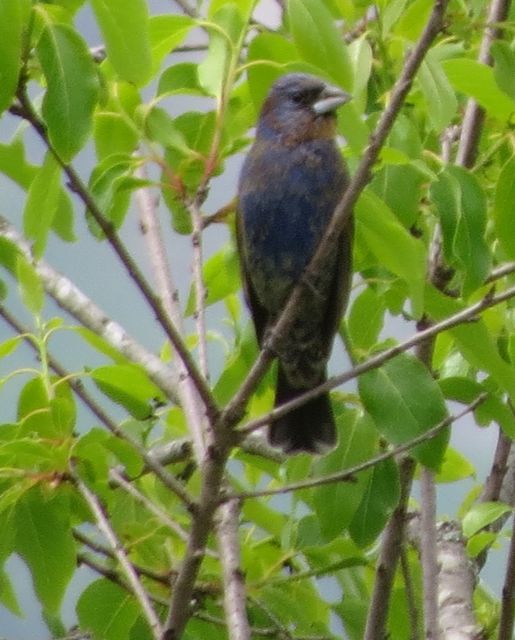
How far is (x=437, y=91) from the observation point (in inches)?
103

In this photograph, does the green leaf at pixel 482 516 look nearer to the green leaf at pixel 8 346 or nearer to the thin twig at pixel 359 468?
the thin twig at pixel 359 468

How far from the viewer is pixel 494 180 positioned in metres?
3.39

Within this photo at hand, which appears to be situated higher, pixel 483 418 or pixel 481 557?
pixel 483 418

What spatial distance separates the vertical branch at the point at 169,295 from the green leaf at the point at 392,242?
539 millimetres

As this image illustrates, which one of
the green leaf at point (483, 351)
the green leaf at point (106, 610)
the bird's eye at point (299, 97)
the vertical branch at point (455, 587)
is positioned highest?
the bird's eye at point (299, 97)

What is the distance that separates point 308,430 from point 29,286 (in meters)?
1.03

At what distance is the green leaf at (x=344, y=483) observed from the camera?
289 centimetres

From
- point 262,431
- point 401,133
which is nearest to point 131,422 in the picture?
point 262,431

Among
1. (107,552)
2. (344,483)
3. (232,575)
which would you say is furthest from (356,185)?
(107,552)

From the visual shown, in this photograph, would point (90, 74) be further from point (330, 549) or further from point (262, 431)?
point (262, 431)

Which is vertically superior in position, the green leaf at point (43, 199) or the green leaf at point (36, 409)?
the green leaf at point (43, 199)

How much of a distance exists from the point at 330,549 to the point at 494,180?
1.02m

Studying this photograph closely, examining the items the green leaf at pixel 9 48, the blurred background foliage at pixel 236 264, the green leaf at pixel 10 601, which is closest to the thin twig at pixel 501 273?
the blurred background foliage at pixel 236 264

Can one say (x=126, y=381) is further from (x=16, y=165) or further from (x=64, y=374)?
(x=16, y=165)
